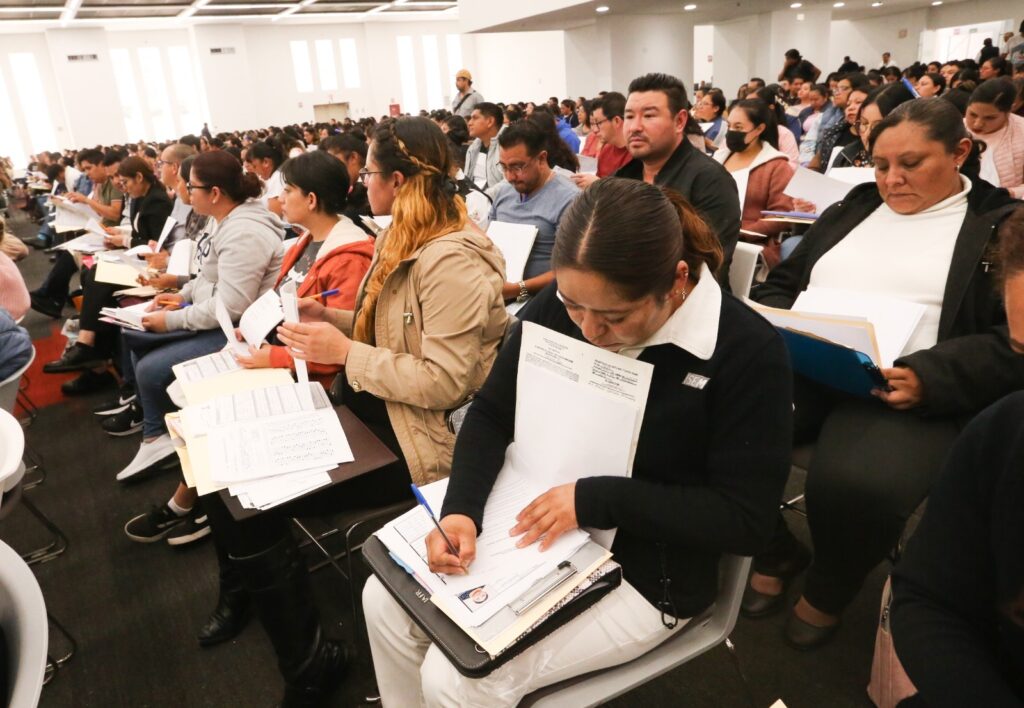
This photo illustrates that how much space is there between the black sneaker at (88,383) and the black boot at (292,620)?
3.05 m

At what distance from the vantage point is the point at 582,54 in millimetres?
11789

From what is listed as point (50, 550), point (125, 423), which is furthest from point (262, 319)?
point (125, 423)

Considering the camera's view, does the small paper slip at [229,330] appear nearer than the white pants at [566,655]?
No

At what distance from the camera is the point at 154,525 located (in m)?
2.47

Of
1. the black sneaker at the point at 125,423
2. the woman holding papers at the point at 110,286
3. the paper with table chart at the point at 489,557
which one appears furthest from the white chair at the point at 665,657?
the woman holding papers at the point at 110,286

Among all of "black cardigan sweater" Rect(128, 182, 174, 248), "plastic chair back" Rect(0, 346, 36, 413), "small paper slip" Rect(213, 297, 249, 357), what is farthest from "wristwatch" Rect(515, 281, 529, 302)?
"black cardigan sweater" Rect(128, 182, 174, 248)

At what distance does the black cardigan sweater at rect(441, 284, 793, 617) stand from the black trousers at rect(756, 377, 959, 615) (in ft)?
1.82

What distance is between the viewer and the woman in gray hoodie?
8.08 feet

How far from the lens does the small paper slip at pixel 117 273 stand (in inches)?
123

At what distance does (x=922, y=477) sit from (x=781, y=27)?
47.7 ft

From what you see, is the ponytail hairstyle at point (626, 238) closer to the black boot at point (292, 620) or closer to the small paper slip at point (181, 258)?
the black boot at point (292, 620)

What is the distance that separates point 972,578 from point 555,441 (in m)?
0.63

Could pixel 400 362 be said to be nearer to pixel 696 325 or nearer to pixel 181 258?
pixel 696 325

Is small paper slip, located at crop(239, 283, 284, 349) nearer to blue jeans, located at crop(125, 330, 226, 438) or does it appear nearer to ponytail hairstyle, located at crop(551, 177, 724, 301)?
blue jeans, located at crop(125, 330, 226, 438)
